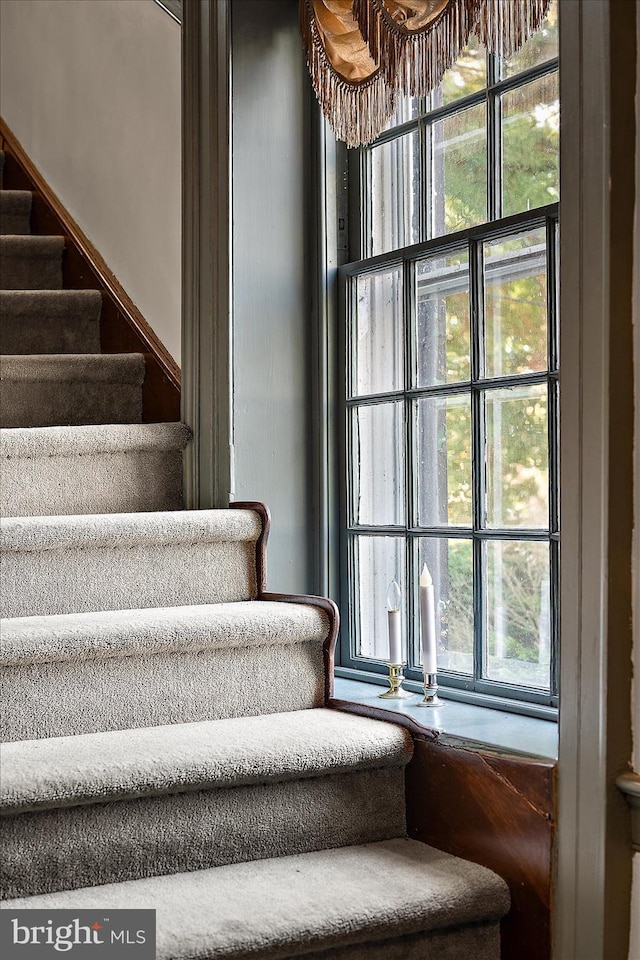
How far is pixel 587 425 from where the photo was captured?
1420 millimetres

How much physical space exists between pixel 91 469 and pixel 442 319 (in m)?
0.84

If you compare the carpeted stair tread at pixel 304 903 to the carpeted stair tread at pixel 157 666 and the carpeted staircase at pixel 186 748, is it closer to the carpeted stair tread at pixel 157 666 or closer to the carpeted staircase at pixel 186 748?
the carpeted staircase at pixel 186 748

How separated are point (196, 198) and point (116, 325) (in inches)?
29.0

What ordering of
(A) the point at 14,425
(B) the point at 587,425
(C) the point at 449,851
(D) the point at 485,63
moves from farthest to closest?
(A) the point at 14,425 → (D) the point at 485,63 → (C) the point at 449,851 → (B) the point at 587,425

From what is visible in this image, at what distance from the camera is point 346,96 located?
2.04m

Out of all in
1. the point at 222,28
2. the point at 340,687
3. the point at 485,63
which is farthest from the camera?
the point at 222,28

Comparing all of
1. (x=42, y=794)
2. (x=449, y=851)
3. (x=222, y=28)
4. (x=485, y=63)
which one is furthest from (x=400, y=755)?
(x=222, y=28)

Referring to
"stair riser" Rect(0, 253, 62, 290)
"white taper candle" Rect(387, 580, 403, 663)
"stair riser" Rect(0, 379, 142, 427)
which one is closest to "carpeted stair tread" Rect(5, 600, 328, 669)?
"white taper candle" Rect(387, 580, 403, 663)

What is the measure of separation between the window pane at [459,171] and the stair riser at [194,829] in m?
1.05

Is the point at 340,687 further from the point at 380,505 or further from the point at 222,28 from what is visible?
the point at 222,28

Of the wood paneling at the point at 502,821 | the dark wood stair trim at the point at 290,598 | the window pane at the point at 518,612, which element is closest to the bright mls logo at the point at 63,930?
the wood paneling at the point at 502,821

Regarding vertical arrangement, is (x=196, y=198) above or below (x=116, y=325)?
above

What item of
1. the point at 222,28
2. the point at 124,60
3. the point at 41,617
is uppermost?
the point at 124,60

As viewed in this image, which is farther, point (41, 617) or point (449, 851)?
point (41, 617)
